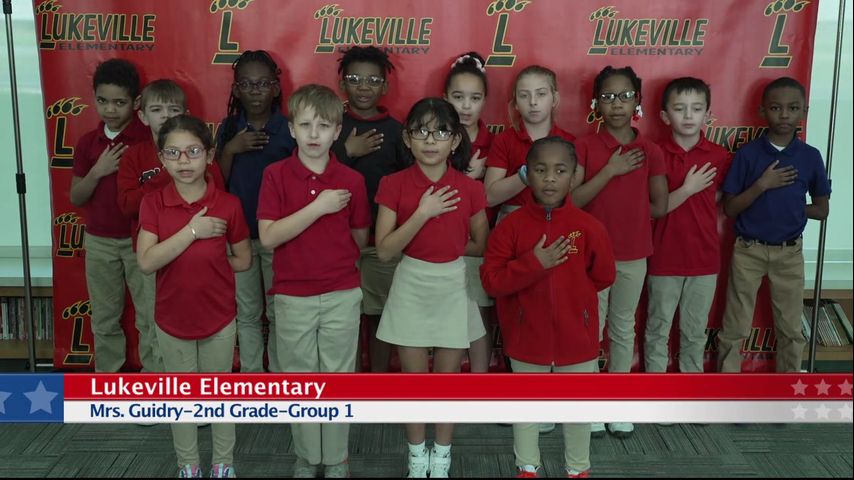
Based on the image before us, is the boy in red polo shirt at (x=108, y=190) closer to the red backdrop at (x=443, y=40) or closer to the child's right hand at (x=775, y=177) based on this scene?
the red backdrop at (x=443, y=40)

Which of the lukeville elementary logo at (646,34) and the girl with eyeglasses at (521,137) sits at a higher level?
the lukeville elementary logo at (646,34)

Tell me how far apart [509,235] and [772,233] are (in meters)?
1.41

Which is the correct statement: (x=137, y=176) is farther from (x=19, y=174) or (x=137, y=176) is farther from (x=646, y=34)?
(x=646, y=34)

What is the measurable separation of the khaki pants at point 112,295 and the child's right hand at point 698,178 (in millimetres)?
2269

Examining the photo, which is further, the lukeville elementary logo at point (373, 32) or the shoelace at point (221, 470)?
the lukeville elementary logo at point (373, 32)

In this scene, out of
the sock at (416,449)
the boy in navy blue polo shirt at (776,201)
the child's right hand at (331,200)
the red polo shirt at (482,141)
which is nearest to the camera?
the child's right hand at (331,200)

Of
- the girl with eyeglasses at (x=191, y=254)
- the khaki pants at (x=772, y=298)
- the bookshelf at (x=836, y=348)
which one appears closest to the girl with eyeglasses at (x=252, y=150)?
the girl with eyeglasses at (x=191, y=254)

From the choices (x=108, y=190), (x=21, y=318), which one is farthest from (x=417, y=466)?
(x=21, y=318)

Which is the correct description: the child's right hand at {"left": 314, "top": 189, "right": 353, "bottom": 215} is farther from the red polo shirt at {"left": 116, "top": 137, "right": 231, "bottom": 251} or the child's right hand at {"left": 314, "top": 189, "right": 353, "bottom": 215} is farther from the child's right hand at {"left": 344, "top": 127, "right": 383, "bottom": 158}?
the red polo shirt at {"left": 116, "top": 137, "right": 231, "bottom": 251}

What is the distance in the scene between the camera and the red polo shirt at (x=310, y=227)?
2506mm

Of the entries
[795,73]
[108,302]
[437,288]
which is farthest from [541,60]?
[108,302]

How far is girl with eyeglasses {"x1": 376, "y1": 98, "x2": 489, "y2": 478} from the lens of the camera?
2.51 metres

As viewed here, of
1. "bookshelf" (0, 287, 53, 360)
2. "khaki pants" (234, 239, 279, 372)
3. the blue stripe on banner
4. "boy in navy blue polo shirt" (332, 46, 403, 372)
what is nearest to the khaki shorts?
"boy in navy blue polo shirt" (332, 46, 403, 372)

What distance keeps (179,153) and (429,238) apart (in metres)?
0.83
